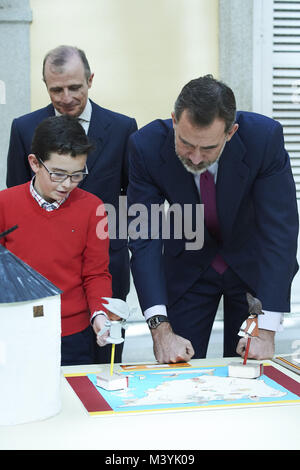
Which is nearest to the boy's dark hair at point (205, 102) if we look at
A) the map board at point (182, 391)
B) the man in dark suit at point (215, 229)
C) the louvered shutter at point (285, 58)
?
the man in dark suit at point (215, 229)

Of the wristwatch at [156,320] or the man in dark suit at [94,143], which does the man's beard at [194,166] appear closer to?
the wristwatch at [156,320]

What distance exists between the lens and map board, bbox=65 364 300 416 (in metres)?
1.66

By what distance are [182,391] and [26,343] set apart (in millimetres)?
455

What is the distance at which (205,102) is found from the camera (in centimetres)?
204

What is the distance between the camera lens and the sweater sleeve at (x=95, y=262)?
88.5 inches

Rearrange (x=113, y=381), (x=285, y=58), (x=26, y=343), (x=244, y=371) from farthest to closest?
(x=285, y=58)
(x=244, y=371)
(x=113, y=381)
(x=26, y=343)

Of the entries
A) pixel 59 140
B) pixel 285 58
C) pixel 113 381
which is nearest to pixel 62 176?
pixel 59 140

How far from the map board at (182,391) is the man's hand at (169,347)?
0.20ft

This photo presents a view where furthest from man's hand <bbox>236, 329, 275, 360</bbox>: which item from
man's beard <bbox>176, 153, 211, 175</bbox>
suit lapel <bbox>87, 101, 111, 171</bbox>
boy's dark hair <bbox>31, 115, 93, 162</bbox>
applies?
suit lapel <bbox>87, 101, 111, 171</bbox>

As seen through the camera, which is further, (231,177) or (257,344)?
(231,177)

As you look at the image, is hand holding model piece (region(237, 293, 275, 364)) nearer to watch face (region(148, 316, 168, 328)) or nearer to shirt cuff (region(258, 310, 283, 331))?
shirt cuff (region(258, 310, 283, 331))

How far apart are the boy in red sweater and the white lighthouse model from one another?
0.62 meters

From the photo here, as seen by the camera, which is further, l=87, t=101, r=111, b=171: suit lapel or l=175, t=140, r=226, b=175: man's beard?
l=87, t=101, r=111, b=171: suit lapel

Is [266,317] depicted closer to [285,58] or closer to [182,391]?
[182,391]
